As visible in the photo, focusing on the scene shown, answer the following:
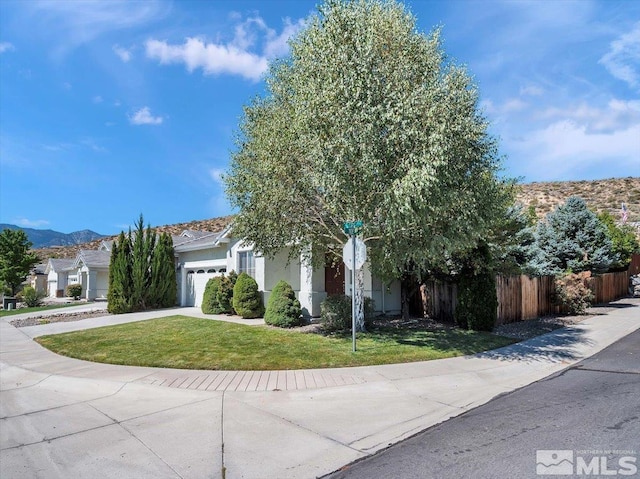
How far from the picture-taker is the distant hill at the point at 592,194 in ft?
138

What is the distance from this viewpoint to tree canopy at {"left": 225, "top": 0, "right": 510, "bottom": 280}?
8.80m

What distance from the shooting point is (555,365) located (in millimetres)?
8523

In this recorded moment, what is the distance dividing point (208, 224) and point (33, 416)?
170ft

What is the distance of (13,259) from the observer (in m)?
30.6

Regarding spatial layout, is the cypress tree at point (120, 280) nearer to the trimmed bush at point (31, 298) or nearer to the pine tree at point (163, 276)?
the pine tree at point (163, 276)

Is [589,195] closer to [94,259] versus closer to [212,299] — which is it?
[212,299]

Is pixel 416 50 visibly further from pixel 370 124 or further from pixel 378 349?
pixel 378 349

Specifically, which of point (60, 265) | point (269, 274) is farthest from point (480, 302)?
point (60, 265)

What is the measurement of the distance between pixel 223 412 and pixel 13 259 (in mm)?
32447

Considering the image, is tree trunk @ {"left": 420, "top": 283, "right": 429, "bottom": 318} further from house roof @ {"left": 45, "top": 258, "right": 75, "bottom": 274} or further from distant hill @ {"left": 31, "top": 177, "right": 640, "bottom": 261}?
house roof @ {"left": 45, "top": 258, "right": 75, "bottom": 274}

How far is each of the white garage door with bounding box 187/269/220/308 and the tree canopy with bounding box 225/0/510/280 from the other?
33.1ft

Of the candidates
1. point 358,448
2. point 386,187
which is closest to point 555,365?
point 386,187

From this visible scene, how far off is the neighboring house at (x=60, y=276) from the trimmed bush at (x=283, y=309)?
99.7 ft

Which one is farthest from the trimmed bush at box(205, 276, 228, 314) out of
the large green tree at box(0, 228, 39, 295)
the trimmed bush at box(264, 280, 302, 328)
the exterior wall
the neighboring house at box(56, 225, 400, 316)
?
the large green tree at box(0, 228, 39, 295)
